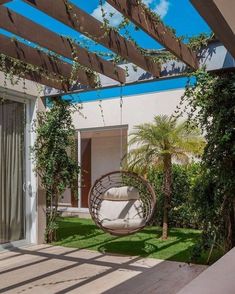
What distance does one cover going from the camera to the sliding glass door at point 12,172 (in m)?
6.83

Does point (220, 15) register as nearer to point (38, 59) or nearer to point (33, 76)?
point (38, 59)

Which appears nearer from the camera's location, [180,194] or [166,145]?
[166,145]

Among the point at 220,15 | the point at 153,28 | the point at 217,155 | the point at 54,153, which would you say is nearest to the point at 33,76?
the point at 54,153

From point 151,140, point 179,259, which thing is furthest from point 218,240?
point 151,140

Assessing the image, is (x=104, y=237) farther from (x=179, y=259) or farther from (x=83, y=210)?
(x=83, y=210)

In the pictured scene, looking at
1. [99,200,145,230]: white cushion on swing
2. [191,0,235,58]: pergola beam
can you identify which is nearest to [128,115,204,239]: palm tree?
[99,200,145,230]: white cushion on swing

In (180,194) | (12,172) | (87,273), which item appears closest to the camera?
(87,273)

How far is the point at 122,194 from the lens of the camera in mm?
7336

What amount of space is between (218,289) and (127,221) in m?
4.68

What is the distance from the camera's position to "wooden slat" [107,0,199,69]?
353 cm

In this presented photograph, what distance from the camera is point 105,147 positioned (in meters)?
13.1

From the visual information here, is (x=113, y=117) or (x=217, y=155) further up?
(x=113, y=117)

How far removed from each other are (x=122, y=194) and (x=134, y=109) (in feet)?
13.3

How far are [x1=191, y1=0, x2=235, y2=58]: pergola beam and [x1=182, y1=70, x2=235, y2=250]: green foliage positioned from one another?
194 cm
